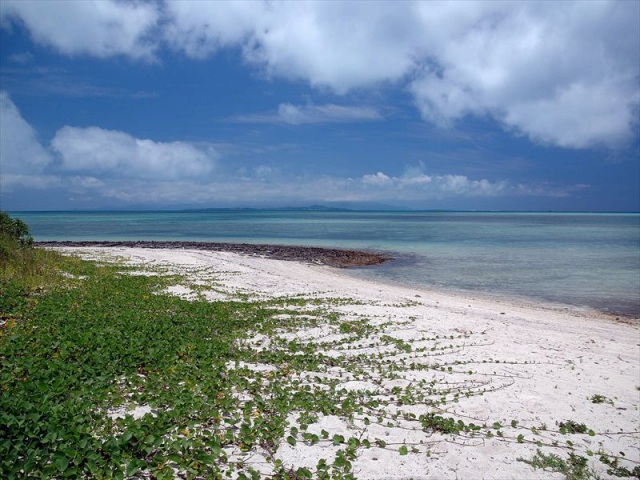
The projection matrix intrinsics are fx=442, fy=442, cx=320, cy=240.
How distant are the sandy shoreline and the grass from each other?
0.08m

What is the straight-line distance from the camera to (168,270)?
28.8 m

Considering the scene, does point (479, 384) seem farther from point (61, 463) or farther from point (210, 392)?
point (61, 463)

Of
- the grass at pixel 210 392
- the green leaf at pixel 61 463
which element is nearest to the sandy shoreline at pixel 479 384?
the grass at pixel 210 392

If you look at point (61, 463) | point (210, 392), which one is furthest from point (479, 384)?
point (61, 463)

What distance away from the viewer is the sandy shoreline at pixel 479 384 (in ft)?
23.1

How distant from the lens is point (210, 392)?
848cm

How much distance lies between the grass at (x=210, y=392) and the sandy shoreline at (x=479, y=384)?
0.26ft

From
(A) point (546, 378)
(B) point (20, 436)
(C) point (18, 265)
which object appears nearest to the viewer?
(B) point (20, 436)

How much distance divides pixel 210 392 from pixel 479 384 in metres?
6.15

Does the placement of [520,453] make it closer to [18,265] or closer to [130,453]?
[130,453]

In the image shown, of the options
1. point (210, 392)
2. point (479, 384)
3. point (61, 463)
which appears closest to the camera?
point (61, 463)

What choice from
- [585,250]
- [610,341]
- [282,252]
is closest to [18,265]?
[610,341]

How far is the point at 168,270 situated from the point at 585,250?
49.4 metres

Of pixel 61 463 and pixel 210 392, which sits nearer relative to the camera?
pixel 61 463
